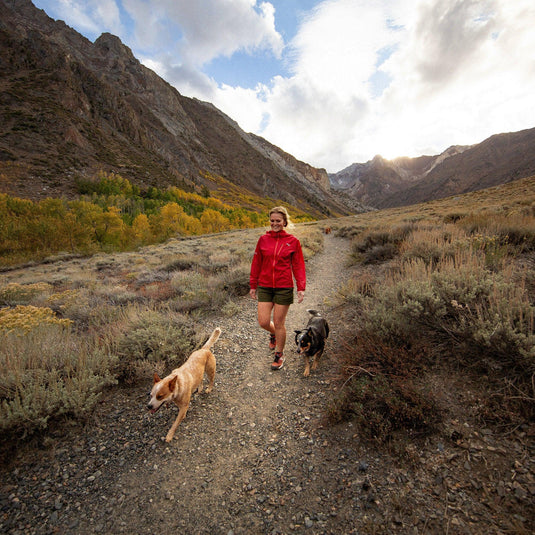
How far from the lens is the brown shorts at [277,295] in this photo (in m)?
3.71

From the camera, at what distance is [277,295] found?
3738 mm

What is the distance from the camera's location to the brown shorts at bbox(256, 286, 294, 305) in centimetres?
371

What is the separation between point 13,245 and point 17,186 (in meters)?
31.3

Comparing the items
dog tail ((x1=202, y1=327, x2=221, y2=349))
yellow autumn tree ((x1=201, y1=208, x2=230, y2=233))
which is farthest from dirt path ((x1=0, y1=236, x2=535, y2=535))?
yellow autumn tree ((x1=201, y1=208, x2=230, y2=233))

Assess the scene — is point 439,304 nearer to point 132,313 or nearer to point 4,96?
point 132,313

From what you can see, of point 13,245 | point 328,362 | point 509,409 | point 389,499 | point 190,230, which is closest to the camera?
point 389,499

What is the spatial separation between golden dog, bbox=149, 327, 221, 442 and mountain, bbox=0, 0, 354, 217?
57.7m

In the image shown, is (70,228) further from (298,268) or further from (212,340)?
(298,268)

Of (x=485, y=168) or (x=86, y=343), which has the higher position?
(x=485, y=168)

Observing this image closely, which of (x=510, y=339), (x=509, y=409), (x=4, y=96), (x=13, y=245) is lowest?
(x=509, y=409)

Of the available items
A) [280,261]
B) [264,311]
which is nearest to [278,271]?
[280,261]

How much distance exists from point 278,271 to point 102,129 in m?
97.6

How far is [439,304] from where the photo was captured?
3.28m

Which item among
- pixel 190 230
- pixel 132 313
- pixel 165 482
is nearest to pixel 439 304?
pixel 165 482
